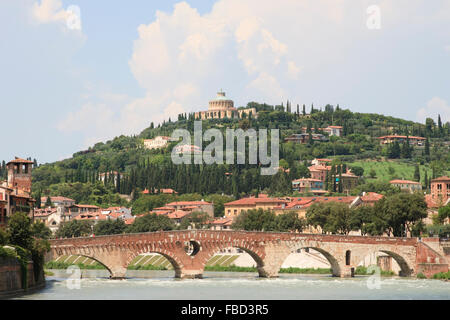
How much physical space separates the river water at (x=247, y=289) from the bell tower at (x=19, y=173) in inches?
462

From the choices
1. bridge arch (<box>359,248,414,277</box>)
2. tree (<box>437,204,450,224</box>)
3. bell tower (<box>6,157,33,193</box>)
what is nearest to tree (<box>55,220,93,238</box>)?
bell tower (<box>6,157,33,193</box>)

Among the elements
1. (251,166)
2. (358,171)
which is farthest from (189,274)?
(358,171)

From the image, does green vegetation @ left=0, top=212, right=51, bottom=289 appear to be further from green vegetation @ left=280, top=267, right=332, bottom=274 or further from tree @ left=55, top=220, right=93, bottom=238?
tree @ left=55, top=220, right=93, bottom=238

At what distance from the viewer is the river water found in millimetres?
51312

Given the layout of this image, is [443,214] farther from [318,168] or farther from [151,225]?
[318,168]

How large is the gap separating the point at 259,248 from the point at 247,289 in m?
11.6

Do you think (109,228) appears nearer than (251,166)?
Yes

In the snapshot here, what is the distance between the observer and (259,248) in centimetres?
6800

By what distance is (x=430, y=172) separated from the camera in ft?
492

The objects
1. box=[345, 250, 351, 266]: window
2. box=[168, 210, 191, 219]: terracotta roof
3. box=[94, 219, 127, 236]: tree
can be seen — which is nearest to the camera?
box=[345, 250, 351, 266]: window

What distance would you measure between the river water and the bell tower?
38.5ft

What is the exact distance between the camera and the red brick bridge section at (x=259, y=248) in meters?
64.5

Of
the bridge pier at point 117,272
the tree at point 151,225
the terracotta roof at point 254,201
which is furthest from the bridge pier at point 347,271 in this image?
the terracotta roof at point 254,201

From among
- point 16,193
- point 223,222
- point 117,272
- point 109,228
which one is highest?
point 16,193
